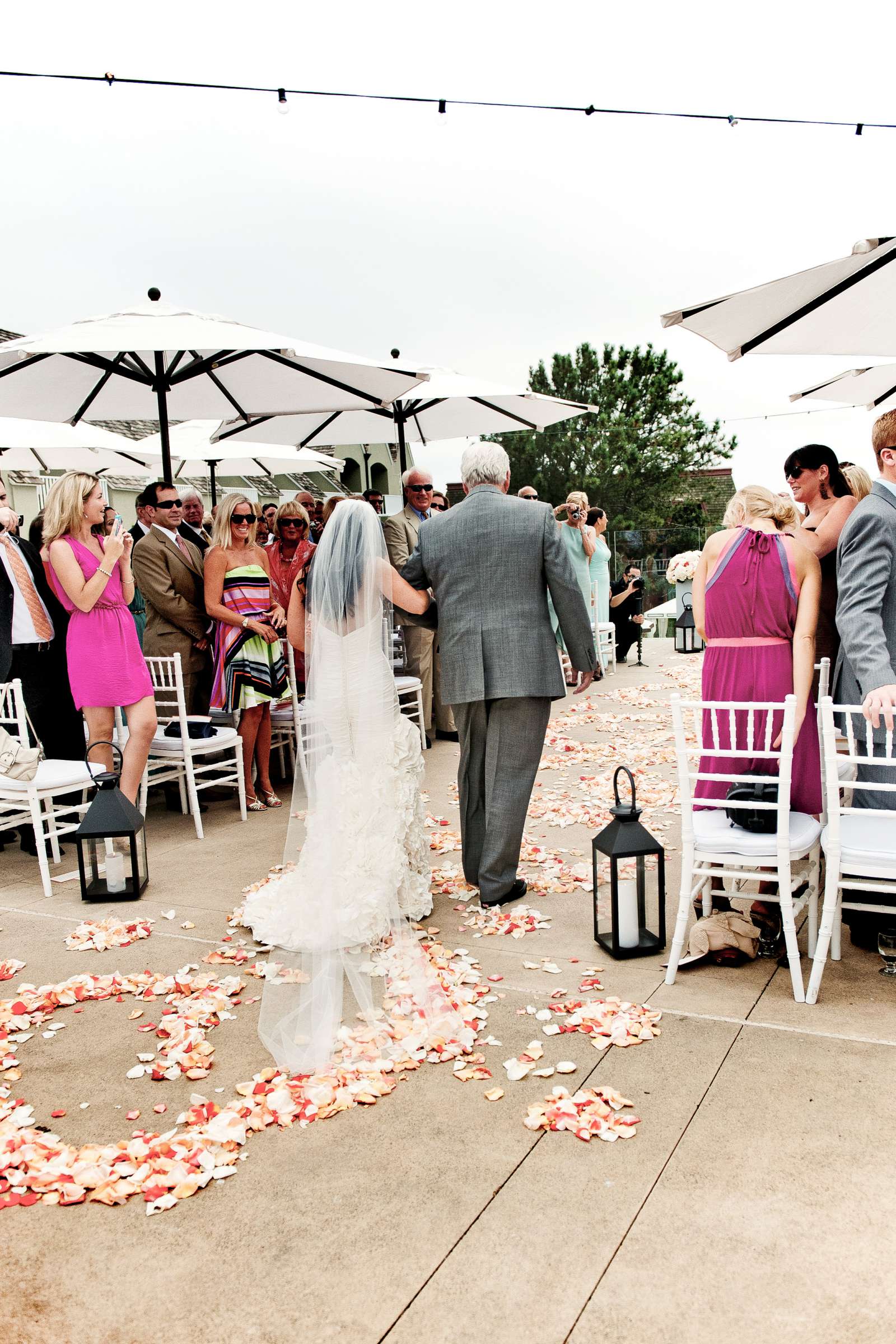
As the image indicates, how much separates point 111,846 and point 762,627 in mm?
3259

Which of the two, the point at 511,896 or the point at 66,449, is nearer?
the point at 511,896

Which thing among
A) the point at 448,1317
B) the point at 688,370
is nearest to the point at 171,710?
the point at 448,1317

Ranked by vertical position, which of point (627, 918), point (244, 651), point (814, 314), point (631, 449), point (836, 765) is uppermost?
point (631, 449)

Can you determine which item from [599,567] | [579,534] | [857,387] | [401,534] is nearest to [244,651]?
[401,534]

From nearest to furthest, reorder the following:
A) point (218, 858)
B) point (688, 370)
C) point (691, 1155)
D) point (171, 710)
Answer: point (691, 1155)
point (218, 858)
point (171, 710)
point (688, 370)

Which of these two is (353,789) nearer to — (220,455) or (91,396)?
(91,396)

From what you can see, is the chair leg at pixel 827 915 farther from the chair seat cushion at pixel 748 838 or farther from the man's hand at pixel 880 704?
the man's hand at pixel 880 704

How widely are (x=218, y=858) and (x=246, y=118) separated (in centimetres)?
456

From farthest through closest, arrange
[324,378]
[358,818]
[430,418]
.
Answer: [430,418], [324,378], [358,818]

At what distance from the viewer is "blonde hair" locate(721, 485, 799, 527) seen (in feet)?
13.4

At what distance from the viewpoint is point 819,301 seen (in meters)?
4.71

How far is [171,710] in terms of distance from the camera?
22.4 ft

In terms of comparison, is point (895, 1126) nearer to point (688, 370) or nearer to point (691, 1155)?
point (691, 1155)

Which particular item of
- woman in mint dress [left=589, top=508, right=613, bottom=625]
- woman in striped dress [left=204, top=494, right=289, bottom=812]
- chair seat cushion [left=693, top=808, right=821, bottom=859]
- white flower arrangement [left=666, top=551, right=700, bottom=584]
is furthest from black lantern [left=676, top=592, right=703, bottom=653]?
chair seat cushion [left=693, top=808, right=821, bottom=859]
